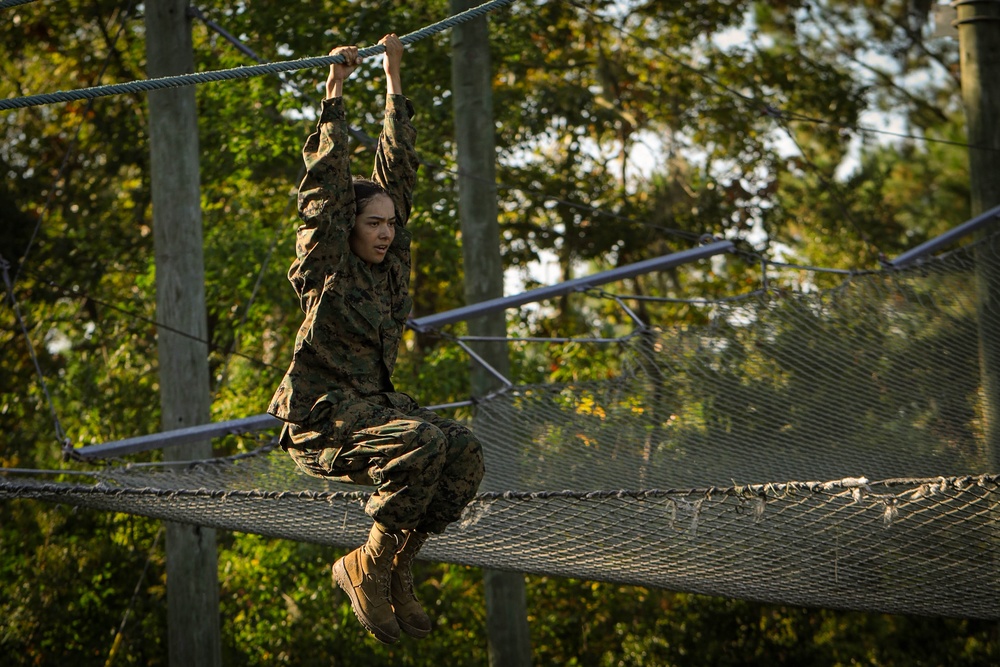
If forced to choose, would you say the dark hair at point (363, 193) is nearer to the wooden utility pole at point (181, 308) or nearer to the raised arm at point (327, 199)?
the raised arm at point (327, 199)

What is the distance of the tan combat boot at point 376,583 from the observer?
262 centimetres

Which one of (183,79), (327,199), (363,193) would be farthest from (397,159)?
(183,79)

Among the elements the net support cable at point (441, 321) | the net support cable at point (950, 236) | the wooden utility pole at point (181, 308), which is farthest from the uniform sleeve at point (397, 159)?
the net support cable at point (950, 236)

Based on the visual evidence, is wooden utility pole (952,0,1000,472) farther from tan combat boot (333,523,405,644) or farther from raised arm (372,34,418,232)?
tan combat boot (333,523,405,644)

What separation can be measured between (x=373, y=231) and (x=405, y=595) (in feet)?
2.49

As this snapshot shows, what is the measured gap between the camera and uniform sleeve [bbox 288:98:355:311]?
2.54 m

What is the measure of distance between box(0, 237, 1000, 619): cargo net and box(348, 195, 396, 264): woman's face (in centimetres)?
70

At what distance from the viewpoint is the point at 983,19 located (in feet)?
17.2

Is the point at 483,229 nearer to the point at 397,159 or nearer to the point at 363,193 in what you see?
the point at 397,159

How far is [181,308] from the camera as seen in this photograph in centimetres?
458

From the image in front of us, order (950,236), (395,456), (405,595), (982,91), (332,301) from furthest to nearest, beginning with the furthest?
(982,91) < (950,236) < (405,595) < (332,301) < (395,456)

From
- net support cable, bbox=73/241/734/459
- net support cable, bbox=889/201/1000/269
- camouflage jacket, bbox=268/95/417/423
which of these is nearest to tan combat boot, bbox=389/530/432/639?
camouflage jacket, bbox=268/95/417/423

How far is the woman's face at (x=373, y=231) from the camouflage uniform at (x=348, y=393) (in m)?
0.03

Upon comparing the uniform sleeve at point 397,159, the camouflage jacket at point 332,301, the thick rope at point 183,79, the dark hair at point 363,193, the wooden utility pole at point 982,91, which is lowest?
the camouflage jacket at point 332,301
